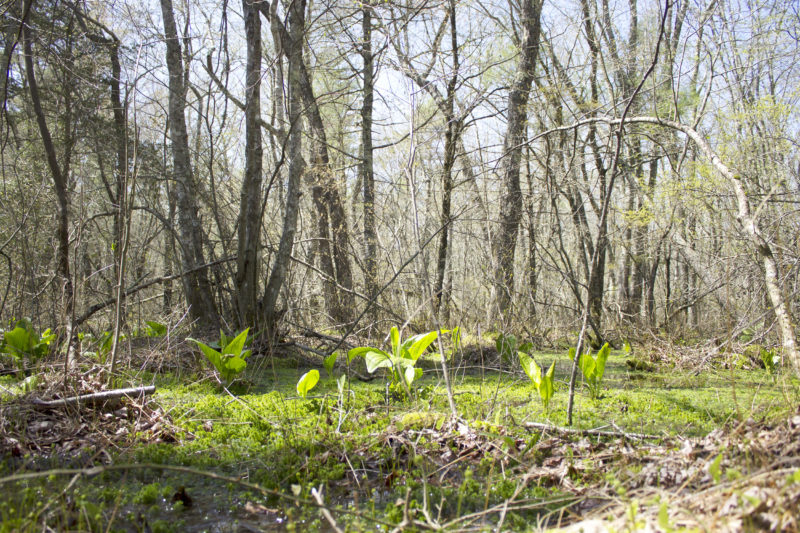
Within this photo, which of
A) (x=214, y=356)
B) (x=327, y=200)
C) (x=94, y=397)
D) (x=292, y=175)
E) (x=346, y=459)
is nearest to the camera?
(x=346, y=459)

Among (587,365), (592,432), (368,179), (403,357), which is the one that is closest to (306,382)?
(403,357)

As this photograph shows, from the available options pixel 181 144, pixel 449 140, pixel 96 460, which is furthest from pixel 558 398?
pixel 181 144

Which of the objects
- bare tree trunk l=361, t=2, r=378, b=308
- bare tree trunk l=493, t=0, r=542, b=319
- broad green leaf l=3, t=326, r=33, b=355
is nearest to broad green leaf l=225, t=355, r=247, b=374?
broad green leaf l=3, t=326, r=33, b=355

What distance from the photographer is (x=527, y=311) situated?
20.7ft

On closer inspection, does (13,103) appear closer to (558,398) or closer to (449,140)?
(449,140)

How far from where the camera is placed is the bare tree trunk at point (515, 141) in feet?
21.5

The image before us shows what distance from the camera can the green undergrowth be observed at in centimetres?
183

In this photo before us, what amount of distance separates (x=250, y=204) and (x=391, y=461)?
357 cm

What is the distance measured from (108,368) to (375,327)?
2938 millimetres

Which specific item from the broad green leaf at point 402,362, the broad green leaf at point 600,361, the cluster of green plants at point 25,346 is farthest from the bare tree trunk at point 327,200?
the broad green leaf at point 600,361

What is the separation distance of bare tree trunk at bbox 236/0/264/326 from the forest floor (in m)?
1.39

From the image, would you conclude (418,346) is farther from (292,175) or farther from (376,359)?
(292,175)

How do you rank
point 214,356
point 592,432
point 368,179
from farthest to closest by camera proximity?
1. point 368,179
2. point 214,356
3. point 592,432

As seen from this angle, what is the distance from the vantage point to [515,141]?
6.78 meters
